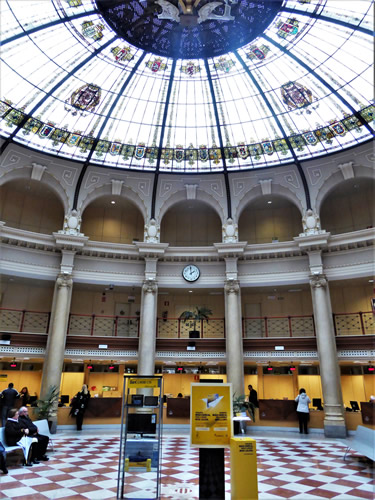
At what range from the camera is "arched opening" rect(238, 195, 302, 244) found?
72.9ft

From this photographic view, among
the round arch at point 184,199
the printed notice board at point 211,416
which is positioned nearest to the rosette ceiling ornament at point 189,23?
the round arch at point 184,199

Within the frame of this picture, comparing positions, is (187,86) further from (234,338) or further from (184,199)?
(234,338)

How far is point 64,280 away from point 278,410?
1217cm

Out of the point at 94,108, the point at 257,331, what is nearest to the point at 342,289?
the point at 257,331

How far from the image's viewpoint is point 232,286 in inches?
736

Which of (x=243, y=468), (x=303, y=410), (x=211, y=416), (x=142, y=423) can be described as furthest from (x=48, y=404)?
(x=243, y=468)

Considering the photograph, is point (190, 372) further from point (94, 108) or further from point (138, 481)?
point (94, 108)

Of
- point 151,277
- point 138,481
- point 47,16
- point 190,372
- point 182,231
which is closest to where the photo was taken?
point 138,481

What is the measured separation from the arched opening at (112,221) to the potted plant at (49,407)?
9.87 metres

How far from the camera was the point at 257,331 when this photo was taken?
21875 mm

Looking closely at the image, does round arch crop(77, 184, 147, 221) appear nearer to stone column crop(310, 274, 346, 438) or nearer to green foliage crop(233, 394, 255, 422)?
stone column crop(310, 274, 346, 438)

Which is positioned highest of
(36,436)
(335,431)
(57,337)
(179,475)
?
(57,337)

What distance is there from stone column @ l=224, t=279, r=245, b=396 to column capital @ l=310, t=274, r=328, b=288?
12.4ft

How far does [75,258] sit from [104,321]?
4.89m
